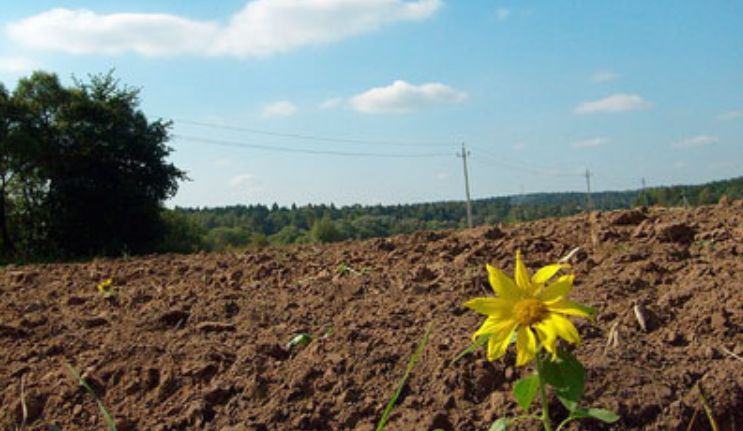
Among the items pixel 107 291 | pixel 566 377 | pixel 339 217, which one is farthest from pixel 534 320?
pixel 339 217

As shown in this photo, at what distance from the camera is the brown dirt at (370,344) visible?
191 centimetres

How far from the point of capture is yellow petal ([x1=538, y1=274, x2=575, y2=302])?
137 cm

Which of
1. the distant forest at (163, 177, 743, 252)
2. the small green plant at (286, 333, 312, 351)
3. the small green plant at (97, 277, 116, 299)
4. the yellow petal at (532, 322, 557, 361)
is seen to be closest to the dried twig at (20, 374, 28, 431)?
the small green plant at (286, 333, 312, 351)

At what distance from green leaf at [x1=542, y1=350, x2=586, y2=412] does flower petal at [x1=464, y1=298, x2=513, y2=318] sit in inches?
6.3

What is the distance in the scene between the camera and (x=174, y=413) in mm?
2074

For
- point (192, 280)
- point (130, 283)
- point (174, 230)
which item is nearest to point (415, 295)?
point (192, 280)

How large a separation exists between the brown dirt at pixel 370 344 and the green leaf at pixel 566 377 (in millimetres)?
424

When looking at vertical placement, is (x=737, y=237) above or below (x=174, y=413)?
above

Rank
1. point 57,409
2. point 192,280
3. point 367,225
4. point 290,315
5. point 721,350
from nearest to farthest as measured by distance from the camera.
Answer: point 721,350 < point 57,409 < point 290,315 < point 192,280 < point 367,225

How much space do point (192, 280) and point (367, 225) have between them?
1804 inches

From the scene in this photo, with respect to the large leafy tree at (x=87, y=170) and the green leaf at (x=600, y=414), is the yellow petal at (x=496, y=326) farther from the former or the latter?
the large leafy tree at (x=87, y=170)

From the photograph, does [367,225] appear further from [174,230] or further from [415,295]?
[415,295]

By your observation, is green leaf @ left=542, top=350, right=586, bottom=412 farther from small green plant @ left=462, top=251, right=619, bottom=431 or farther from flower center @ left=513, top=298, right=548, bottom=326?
flower center @ left=513, top=298, right=548, bottom=326

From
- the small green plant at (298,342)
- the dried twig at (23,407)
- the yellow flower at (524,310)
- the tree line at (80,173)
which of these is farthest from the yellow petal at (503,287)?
the tree line at (80,173)
